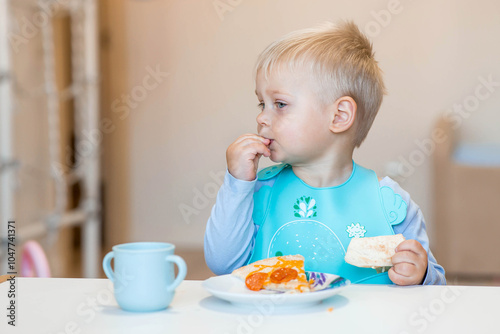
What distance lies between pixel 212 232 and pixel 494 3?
2.83 meters

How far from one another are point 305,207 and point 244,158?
0.16 m

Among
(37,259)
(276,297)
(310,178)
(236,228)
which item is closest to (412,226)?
(310,178)

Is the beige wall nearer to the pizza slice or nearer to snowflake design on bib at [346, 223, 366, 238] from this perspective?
snowflake design on bib at [346, 223, 366, 238]

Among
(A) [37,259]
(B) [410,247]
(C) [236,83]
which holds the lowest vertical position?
(A) [37,259]

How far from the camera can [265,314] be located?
0.65 metres

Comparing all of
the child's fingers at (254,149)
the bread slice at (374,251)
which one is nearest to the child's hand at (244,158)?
the child's fingers at (254,149)

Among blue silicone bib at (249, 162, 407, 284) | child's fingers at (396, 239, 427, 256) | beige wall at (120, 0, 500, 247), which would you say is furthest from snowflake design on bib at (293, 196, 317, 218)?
beige wall at (120, 0, 500, 247)

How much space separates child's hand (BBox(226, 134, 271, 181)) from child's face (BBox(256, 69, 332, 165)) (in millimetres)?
50

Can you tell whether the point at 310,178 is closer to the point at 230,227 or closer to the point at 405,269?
the point at 230,227

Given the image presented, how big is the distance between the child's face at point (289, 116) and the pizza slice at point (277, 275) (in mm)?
269

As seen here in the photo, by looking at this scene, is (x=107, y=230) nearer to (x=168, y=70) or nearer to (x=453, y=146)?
(x=168, y=70)

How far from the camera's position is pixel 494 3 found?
127 inches

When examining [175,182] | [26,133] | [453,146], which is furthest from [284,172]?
[175,182]

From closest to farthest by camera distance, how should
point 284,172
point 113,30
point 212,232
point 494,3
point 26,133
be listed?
point 212,232, point 284,172, point 26,133, point 494,3, point 113,30
